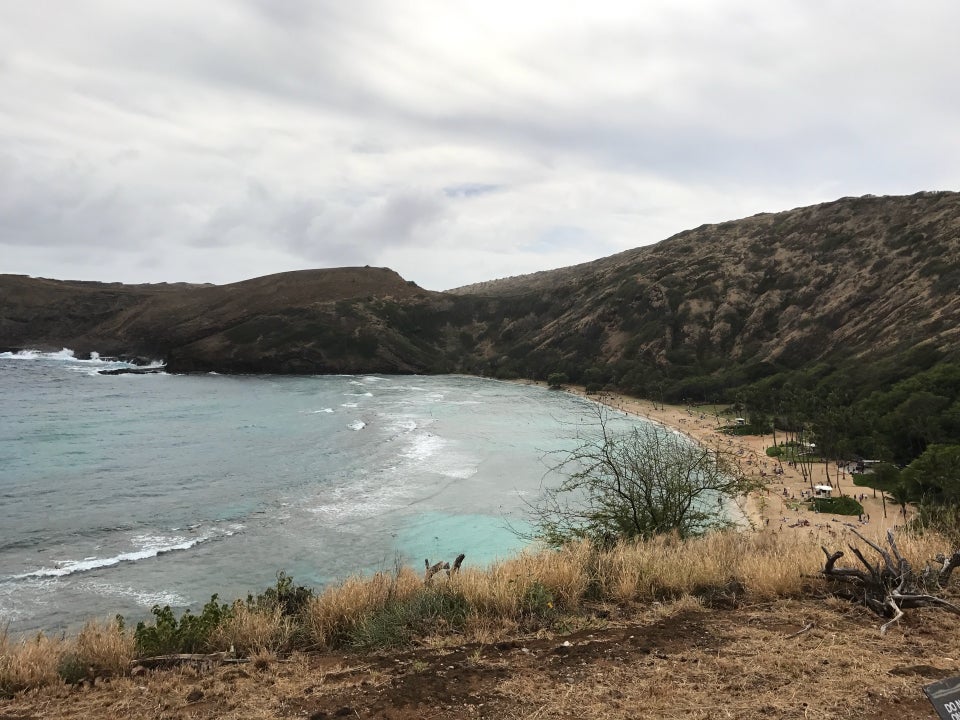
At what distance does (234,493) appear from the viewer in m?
34.9

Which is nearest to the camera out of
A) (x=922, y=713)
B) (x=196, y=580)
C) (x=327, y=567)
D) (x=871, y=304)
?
(x=922, y=713)

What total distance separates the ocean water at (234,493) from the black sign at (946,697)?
12.0m

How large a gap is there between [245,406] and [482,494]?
45674 mm

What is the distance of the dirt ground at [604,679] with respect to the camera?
17.9ft

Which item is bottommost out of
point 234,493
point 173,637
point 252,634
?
point 234,493

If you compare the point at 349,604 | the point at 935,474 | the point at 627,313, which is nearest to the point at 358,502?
the point at 349,604

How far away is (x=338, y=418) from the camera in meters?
62.4

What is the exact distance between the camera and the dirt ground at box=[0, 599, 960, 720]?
17.9 ft

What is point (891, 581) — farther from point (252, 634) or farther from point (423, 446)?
point (423, 446)

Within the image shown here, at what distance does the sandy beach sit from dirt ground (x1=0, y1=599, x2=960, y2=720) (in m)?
11.8

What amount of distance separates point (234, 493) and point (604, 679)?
108ft

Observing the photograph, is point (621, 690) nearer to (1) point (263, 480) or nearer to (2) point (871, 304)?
(1) point (263, 480)

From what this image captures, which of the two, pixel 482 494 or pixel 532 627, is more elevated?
pixel 532 627

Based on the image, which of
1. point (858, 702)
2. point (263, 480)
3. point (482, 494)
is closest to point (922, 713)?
point (858, 702)
